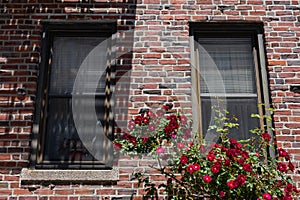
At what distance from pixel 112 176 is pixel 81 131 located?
757mm

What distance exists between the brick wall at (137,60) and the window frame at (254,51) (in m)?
0.08

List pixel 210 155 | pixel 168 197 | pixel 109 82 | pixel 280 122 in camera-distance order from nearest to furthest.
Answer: pixel 210 155, pixel 168 197, pixel 280 122, pixel 109 82

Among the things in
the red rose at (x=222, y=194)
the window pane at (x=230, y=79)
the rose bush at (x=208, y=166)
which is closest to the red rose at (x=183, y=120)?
the rose bush at (x=208, y=166)

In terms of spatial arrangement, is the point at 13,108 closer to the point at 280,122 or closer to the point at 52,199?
the point at 52,199

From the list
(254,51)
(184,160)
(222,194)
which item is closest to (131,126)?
(184,160)

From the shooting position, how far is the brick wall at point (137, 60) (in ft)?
13.5

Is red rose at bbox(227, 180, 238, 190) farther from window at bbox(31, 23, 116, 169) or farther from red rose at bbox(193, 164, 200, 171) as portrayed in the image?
window at bbox(31, 23, 116, 169)

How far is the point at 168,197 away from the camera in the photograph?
3932 mm

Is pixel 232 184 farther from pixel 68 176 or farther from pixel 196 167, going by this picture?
pixel 68 176

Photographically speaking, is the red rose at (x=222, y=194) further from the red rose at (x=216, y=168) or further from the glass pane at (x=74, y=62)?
the glass pane at (x=74, y=62)

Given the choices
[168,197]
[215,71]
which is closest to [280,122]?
[215,71]

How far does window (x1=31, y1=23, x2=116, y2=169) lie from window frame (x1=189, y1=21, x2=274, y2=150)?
1.11 metres

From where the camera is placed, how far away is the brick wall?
13.5ft

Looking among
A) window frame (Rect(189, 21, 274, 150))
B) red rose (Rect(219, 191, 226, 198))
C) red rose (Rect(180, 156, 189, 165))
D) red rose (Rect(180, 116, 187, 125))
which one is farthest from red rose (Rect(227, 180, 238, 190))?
window frame (Rect(189, 21, 274, 150))
